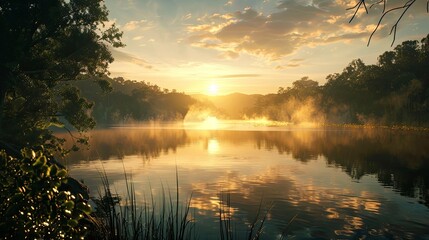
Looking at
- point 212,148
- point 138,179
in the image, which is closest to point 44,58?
point 138,179

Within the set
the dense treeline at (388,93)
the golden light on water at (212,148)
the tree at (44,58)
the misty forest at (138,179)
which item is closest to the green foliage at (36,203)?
the misty forest at (138,179)

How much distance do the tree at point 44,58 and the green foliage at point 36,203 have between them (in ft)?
Result: 69.0

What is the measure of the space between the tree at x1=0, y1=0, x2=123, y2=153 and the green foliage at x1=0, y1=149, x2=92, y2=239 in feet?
69.0

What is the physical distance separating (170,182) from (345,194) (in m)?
11.9

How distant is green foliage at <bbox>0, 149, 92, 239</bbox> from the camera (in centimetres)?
395

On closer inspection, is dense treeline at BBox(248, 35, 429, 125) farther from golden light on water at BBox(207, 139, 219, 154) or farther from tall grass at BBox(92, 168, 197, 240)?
tall grass at BBox(92, 168, 197, 240)

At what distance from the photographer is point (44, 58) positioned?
1060 inches

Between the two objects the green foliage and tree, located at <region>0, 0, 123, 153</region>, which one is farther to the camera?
tree, located at <region>0, 0, 123, 153</region>

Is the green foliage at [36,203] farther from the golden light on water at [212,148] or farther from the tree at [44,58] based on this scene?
the golden light on water at [212,148]

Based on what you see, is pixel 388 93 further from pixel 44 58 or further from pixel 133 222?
pixel 133 222

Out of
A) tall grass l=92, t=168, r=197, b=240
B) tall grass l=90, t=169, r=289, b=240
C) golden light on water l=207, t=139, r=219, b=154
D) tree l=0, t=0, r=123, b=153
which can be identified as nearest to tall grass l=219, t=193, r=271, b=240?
tall grass l=90, t=169, r=289, b=240

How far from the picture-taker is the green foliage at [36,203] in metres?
3.95

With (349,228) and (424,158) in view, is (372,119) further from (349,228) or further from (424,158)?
(349,228)

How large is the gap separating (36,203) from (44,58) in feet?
84.2
